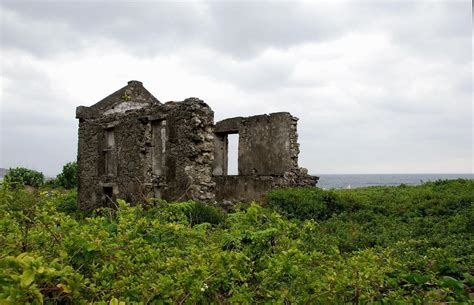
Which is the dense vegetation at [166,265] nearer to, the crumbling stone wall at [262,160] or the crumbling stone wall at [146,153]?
the crumbling stone wall at [146,153]

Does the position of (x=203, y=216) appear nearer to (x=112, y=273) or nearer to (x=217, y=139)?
(x=112, y=273)

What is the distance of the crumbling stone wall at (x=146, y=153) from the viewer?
12.1 meters

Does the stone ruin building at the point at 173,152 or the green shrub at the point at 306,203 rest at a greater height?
the stone ruin building at the point at 173,152

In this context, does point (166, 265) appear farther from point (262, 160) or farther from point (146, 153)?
point (262, 160)

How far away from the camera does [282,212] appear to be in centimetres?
1121

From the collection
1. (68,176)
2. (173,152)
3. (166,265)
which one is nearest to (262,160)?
(173,152)

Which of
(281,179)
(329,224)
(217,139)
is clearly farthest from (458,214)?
(217,139)

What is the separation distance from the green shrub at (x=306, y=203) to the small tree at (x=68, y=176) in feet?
49.3

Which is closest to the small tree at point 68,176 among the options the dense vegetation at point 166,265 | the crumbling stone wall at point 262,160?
the crumbling stone wall at point 262,160

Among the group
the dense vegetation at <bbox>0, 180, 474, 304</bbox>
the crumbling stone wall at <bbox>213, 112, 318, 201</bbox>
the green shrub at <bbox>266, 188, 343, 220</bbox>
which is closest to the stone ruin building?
the crumbling stone wall at <bbox>213, 112, 318, 201</bbox>

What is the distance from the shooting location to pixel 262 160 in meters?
18.0

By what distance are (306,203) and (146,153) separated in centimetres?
490

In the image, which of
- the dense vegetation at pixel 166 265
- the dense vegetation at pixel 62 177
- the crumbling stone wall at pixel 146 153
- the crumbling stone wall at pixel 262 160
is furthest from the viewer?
the dense vegetation at pixel 62 177

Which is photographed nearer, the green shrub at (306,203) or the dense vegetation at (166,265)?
the dense vegetation at (166,265)
